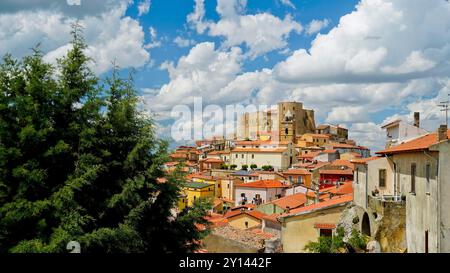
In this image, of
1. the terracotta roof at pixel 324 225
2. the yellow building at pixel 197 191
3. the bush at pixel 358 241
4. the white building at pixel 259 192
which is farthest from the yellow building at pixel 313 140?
the bush at pixel 358 241

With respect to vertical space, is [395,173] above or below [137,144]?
below

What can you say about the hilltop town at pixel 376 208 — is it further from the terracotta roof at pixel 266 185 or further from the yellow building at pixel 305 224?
the terracotta roof at pixel 266 185

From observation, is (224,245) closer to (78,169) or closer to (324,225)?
(324,225)

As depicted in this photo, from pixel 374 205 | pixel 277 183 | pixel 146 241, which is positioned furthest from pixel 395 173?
pixel 277 183

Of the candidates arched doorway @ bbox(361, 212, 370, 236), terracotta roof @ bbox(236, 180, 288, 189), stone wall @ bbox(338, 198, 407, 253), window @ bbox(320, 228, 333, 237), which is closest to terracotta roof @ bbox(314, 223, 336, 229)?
window @ bbox(320, 228, 333, 237)

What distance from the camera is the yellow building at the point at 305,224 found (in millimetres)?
26438

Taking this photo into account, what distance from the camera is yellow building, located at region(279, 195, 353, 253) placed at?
2644cm

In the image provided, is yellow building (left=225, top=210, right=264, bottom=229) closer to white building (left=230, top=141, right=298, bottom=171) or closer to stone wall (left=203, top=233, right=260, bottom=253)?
stone wall (left=203, top=233, right=260, bottom=253)

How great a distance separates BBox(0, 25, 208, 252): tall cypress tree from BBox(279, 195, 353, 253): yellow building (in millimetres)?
15505

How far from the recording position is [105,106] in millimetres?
11430

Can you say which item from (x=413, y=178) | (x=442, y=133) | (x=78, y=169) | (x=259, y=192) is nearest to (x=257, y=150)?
(x=259, y=192)

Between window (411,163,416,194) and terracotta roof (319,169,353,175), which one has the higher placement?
window (411,163,416,194)

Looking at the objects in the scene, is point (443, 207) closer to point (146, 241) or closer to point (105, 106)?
point (146, 241)
